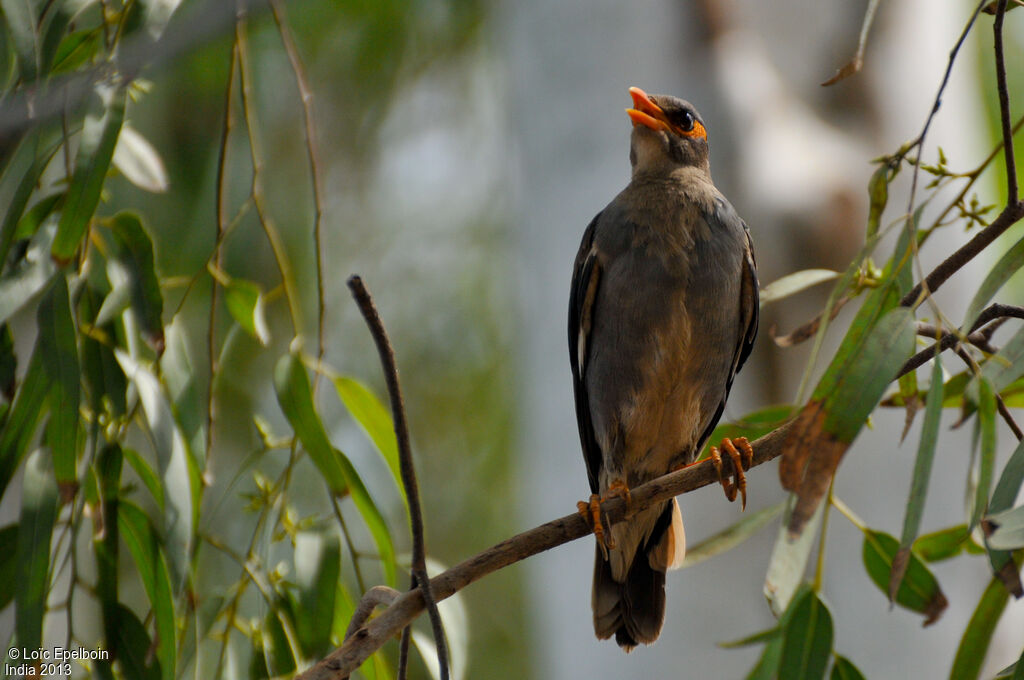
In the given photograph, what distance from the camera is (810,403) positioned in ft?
4.24

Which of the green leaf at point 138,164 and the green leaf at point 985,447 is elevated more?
the green leaf at point 138,164

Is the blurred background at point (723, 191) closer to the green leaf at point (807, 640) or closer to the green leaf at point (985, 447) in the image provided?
the green leaf at point (807, 640)

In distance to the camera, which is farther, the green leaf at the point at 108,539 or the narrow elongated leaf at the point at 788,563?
the green leaf at the point at 108,539

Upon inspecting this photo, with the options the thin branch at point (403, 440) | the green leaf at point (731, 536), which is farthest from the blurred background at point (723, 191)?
the thin branch at point (403, 440)

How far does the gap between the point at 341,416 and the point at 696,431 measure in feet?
8.77

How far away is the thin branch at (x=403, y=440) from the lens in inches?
41.6

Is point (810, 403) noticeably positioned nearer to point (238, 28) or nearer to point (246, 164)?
point (238, 28)

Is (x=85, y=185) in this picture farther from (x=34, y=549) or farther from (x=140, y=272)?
(x=34, y=549)

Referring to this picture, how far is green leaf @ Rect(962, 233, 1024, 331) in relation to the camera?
1.45 m

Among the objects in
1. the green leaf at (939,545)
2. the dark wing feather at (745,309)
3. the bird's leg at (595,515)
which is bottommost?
the green leaf at (939,545)

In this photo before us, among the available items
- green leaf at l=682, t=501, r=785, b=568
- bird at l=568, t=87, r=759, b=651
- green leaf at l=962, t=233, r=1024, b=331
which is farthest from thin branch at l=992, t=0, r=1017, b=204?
bird at l=568, t=87, r=759, b=651

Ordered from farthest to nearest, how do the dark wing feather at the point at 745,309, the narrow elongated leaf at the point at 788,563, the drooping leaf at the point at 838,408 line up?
the dark wing feather at the point at 745,309, the narrow elongated leaf at the point at 788,563, the drooping leaf at the point at 838,408

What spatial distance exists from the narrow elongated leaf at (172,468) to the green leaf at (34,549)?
0.69 ft

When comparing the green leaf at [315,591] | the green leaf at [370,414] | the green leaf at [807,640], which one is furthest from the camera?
the green leaf at [370,414]
